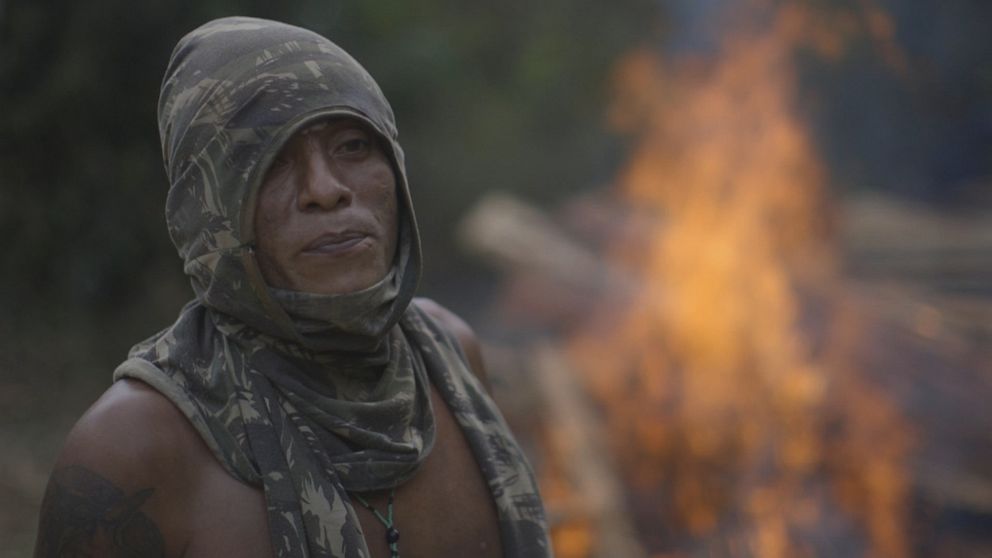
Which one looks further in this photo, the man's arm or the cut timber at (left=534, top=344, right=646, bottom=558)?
the cut timber at (left=534, top=344, right=646, bottom=558)

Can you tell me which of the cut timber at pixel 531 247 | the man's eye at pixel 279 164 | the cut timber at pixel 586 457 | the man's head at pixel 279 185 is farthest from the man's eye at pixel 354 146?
the cut timber at pixel 531 247

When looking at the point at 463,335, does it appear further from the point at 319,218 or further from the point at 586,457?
the point at 586,457

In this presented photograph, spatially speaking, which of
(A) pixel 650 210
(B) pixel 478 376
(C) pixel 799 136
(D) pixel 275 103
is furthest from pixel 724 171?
(D) pixel 275 103

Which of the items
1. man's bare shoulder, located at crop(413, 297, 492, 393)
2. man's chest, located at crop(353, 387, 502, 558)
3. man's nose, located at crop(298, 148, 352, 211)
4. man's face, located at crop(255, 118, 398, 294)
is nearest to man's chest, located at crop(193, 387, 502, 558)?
man's chest, located at crop(353, 387, 502, 558)

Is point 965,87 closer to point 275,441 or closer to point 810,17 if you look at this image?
point 810,17

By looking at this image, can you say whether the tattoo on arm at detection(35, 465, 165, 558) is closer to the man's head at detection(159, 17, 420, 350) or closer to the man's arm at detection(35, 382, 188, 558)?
the man's arm at detection(35, 382, 188, 558)

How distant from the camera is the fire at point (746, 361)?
506 centimetres

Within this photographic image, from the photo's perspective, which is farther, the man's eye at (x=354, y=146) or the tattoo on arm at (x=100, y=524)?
the man's eye at (x=354, y=146)

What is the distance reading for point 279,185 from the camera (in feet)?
6.72

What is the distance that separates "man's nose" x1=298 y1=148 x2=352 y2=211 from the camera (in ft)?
6.64

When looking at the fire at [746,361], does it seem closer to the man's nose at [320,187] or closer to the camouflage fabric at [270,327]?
the camouflage fabric at [270,327]

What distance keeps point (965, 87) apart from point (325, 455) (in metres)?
9.82

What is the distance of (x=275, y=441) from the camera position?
1.97 metres

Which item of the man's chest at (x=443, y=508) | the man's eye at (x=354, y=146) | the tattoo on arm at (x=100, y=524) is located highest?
the man's eye at (x=354, y=146)
